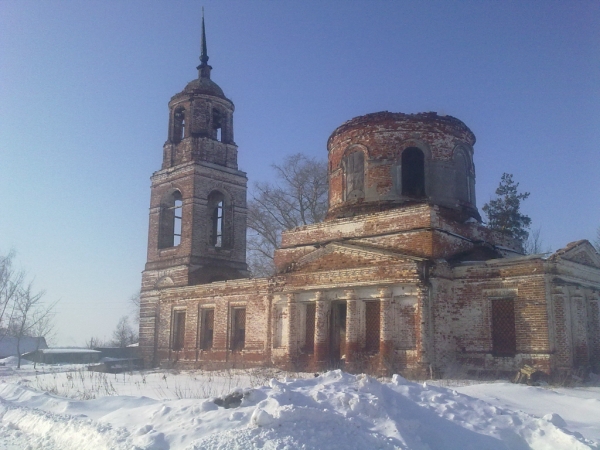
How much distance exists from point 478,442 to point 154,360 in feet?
57.8

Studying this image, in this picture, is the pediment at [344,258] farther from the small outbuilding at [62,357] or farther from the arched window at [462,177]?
the small outbuilding at [62,357]

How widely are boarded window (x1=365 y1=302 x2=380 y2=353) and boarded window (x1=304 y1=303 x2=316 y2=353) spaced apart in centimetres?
181

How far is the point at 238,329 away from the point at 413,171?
304 inches

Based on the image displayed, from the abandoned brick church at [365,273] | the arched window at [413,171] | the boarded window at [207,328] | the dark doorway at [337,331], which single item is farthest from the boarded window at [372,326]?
the boarded window at [207,328]

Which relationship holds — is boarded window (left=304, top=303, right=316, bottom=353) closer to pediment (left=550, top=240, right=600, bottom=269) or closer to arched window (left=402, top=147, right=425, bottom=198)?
arched window (left=402, top=147, right=425, bottom=198)

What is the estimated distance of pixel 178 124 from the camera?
23344 millimetres

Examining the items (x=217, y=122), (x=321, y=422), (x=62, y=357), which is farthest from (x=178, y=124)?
(x=321, y=422)

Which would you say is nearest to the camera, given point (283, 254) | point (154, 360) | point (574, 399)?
point (574, 399)

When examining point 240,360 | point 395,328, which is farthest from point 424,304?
point 240,360

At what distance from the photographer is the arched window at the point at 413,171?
1750cm

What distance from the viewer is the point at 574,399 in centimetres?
879

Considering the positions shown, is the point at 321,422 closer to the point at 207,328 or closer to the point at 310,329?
the point at 310,329

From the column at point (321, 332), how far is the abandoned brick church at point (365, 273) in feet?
0.10

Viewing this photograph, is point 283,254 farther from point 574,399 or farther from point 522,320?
point 574,399
